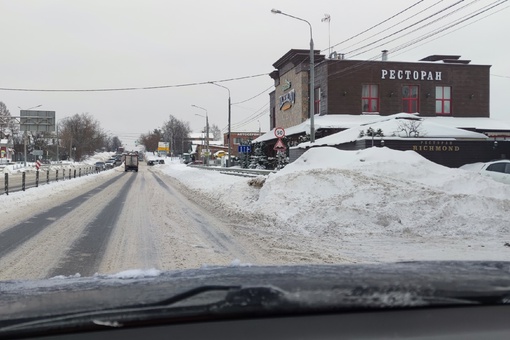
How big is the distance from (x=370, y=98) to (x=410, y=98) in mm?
3646

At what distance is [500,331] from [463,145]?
22.2 m

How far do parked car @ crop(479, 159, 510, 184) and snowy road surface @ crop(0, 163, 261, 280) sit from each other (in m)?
11.3

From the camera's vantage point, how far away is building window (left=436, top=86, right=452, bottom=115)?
136 feet

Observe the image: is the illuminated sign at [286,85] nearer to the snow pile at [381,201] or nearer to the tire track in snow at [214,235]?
the snow pile at [381,201]

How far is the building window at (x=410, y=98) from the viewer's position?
135ft

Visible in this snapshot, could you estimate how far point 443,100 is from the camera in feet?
137

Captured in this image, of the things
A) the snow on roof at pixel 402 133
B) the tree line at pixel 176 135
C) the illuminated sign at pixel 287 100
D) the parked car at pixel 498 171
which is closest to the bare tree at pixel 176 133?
the tree line at pixel 176 135

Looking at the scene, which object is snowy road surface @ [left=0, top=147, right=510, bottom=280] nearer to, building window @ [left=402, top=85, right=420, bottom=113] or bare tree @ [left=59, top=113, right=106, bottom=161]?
building window @ [left=402, top=85, right=420, bottom=113]

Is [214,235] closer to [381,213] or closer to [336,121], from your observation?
[381,213]

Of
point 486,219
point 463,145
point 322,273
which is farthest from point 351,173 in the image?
point 322,273

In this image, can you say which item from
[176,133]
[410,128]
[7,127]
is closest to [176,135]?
[176,133]

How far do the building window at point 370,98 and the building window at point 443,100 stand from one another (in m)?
5.71

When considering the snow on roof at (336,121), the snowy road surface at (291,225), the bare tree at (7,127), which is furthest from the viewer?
the bare tree at (7,127)

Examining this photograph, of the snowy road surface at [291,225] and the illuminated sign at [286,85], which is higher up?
the illuminated sign at [286,85]
